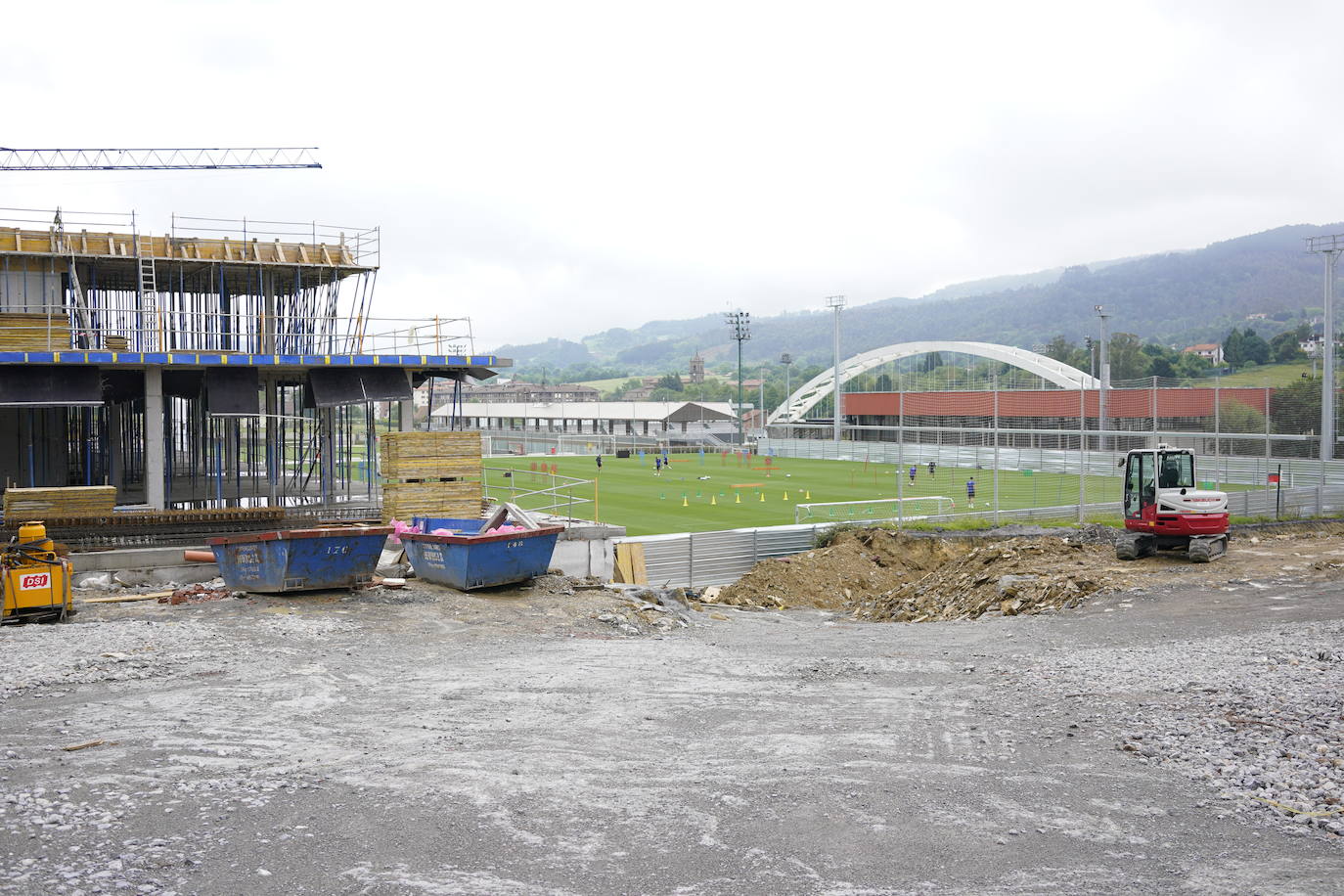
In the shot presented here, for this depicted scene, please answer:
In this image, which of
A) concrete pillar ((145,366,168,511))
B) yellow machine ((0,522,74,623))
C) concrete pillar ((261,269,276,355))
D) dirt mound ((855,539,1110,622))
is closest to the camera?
yellow machine ((0,522,74,623))

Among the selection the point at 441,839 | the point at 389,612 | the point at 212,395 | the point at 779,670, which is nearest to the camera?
the point at 441,839

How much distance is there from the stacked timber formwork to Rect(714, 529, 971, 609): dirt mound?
284 inches

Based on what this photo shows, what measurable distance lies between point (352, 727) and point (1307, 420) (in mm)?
Answer: 45200

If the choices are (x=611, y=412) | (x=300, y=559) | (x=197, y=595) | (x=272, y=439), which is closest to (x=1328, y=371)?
(x=272, y=439)

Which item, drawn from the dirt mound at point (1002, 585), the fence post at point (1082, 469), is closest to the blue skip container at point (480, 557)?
the dirt mound at point (1002, 585)

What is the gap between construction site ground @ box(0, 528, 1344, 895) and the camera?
23.4 feet

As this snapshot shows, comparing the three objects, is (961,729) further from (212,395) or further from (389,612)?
(212,395)

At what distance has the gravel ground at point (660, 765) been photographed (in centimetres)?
712

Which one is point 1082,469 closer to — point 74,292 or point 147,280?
point 147,280

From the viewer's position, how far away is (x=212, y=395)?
27.6 metres

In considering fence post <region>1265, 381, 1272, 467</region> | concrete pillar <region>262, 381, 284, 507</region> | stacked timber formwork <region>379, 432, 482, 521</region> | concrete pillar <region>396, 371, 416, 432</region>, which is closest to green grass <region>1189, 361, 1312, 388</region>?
fence post <region>1265, 381, 1272, 467</region>

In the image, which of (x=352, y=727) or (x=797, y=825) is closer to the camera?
(x=797, y=825)

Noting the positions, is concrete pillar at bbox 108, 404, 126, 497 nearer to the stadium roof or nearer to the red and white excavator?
the red and white excavator

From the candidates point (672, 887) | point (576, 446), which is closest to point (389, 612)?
point (672, 887)
